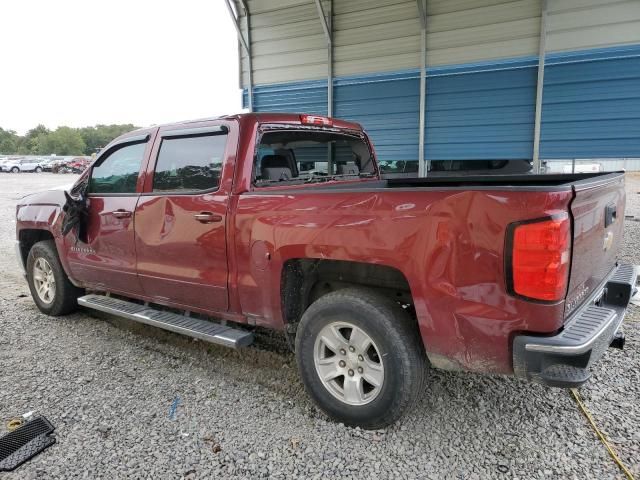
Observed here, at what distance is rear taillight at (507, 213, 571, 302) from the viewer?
6.86 ft

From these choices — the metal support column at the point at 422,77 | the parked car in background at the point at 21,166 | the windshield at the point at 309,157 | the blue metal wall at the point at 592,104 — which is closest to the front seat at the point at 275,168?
the windshield at the point at 309,157

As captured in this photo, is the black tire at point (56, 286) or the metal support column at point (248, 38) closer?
the black tire at point (56, 286)

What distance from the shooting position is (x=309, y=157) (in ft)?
16.5

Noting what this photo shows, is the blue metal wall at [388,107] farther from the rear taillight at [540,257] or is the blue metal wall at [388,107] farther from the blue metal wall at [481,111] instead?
the rear taillight at [540,257]

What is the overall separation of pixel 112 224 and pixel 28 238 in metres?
1.79

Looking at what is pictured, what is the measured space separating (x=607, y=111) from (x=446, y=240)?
6528 millimetres

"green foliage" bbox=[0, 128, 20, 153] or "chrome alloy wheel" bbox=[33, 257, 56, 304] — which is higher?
"green foliage" bbox=[0, 128, 20, 153]

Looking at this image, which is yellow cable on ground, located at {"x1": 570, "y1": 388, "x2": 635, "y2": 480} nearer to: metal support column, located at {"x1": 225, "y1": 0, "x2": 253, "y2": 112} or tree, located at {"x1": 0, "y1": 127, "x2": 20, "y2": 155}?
metal support column, located at {"x1": 225, "y1": 0, "x2": 253, "y2": 112}

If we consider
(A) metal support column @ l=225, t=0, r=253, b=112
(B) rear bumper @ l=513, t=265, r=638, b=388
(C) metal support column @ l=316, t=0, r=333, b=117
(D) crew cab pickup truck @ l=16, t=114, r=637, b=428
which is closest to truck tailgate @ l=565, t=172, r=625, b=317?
(D) crew cab pickup truck @ l=16, t=114, r=637, b=428

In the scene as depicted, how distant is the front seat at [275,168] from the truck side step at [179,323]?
120 centimetres

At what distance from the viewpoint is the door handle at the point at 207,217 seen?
3309mm

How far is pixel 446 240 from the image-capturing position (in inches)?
91.8

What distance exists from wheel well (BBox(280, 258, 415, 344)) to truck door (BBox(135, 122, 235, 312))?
1.69 ft

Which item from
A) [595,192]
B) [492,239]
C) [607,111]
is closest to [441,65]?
[607,111]
